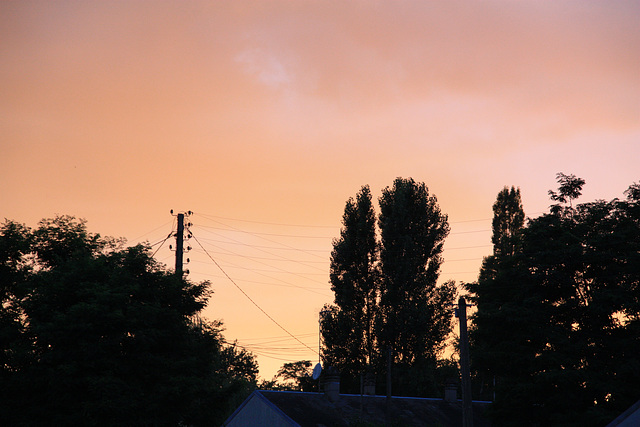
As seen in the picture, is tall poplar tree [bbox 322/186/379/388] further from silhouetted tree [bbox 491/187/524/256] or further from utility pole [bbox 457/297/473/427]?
utility pole [bbox 457/297/473/427]

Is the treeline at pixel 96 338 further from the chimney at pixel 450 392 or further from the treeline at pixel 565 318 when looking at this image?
the chimney at pixel 450 392

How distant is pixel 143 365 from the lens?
2847cm

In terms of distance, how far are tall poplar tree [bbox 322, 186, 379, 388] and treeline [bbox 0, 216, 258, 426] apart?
73.0 ft

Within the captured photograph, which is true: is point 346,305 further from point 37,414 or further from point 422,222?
point 37,414

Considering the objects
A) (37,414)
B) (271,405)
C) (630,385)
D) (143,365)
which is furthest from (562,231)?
(37,414)

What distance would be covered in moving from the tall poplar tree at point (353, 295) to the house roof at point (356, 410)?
663 centimetres

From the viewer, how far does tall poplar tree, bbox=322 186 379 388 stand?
173ft

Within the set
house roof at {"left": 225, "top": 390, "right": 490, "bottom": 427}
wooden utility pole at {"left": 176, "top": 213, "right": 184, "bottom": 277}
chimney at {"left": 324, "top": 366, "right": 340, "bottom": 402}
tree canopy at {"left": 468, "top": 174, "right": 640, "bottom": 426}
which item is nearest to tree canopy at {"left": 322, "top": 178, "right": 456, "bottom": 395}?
house roof at {"left": 225, "top": 390, "right": 490, "bottom": 427}

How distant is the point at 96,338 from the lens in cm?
2778

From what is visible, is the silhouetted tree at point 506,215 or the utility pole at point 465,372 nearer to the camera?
the utility pole at point 465,372

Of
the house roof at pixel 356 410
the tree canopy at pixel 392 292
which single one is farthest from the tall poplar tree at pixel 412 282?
the house roof at pixel 356 410

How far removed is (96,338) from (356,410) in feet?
67.1

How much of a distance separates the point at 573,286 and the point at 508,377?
21.2ft

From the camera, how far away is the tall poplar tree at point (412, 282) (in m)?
51.4
